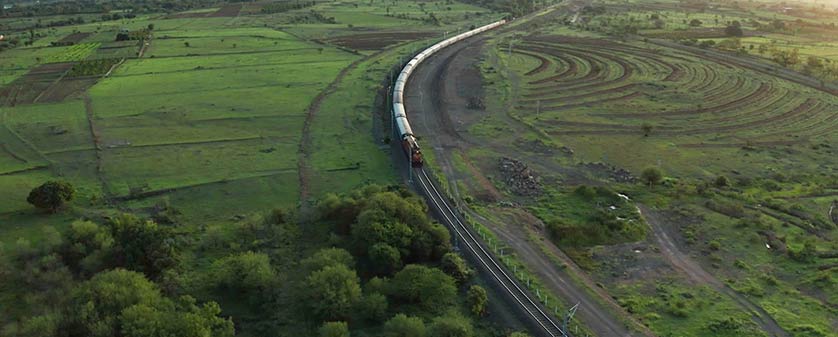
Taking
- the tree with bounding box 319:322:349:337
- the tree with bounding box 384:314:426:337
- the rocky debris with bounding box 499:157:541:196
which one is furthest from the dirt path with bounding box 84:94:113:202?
the rocky debris with bounding box 499:157:541:196

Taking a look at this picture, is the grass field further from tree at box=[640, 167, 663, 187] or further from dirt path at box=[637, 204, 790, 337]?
tree at box=[640, 167, 663, 187]

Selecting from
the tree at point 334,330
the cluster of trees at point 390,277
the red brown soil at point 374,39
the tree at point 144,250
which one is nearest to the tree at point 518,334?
the cluster of trees at point 390,277

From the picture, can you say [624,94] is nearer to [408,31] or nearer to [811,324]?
[811,324]

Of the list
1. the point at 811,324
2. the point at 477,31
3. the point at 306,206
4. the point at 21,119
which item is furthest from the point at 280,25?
the point at 811,324

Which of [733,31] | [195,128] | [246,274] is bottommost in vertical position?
[246,274]

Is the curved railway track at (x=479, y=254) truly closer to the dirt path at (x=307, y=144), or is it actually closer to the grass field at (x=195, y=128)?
the grass field at (x=195, y=128)

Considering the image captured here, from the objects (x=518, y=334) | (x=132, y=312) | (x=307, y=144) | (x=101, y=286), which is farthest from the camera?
(x=307, y=144)

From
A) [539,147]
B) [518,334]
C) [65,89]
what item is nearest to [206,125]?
[65,89]

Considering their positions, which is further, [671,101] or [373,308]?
[671,101]

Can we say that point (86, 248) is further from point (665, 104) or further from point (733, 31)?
point (733, 31)
